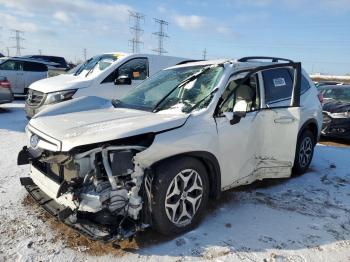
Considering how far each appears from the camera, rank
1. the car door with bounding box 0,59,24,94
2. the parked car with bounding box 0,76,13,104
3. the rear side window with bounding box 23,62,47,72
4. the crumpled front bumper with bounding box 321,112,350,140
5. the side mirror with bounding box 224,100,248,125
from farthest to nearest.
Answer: the rear side window with bounding box 23,62,47,72, the car door with bounding box 0,59,24,94, the parked car with bounding box 0,76,13,104, the crumpled front bumper with bounding box 321,112,350,140, the side mirror with bounding box 224,100,248,125

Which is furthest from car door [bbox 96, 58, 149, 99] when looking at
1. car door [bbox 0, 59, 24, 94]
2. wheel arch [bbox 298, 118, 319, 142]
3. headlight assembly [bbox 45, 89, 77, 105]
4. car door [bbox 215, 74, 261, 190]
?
car door [bbox 0, 59, 24, 94]

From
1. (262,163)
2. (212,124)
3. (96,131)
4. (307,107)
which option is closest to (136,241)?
(96,131)

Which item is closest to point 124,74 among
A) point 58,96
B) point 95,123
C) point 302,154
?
point 58,96

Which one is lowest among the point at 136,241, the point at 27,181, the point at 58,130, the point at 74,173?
the point at 136,241

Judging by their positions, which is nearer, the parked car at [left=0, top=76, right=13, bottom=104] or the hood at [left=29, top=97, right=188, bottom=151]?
the hood at [left=29, top=97, right=188, bottom=151]

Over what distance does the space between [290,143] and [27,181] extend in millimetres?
3246

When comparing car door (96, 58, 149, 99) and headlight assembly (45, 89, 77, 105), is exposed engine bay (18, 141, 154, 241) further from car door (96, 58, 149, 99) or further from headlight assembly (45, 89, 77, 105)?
car door (96, 58, 149, 99)

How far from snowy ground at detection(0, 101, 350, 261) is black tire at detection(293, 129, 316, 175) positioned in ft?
1.17

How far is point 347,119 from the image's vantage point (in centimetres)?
898

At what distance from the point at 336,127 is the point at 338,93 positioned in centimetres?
189

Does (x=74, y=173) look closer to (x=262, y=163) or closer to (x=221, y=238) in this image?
(x=221, y=238)

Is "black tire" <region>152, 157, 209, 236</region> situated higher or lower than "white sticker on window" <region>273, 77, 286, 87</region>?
lower

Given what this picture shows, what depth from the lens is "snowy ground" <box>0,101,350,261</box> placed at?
136 inches

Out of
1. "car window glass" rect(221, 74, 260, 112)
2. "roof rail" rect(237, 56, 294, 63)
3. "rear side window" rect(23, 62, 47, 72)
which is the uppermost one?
"roof rail" rect(237, 56, 294, 63)
